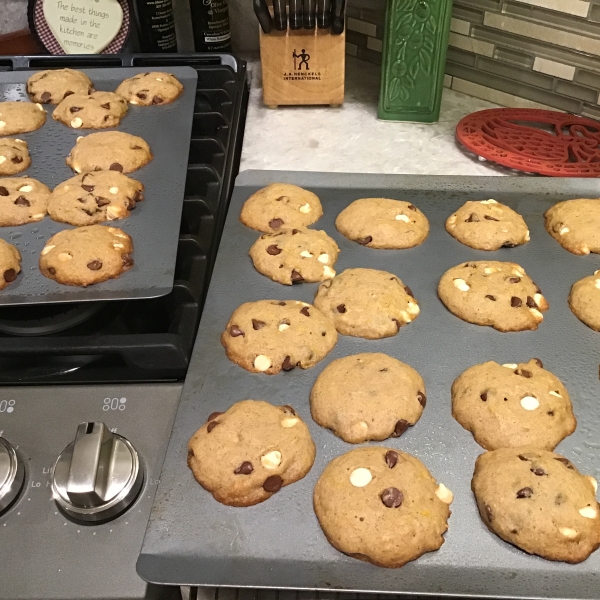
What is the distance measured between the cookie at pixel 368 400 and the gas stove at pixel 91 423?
233 mm

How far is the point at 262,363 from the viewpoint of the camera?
91 cm

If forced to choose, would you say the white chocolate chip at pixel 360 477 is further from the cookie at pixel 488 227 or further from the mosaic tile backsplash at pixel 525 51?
the mosaic tile backsplash at pixel 525 51

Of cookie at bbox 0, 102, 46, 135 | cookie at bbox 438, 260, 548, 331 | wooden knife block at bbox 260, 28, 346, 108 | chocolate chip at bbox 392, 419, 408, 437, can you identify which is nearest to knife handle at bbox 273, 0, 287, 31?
wooden knife block at bbox 260, 28, 346, 108

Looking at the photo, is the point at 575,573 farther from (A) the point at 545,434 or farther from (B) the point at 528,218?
(B) the point at 528,218

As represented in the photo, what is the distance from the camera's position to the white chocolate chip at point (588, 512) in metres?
0.72

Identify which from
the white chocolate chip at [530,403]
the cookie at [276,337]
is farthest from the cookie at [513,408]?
the cookie at [276,337]

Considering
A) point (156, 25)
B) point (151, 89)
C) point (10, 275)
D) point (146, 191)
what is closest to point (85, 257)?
point (10, 275)

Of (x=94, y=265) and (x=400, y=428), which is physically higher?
(x=94, y=265)

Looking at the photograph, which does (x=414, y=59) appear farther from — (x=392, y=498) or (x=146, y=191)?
(x=392, y=498)

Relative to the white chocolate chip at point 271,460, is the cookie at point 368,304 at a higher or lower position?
higher

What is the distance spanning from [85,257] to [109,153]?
34 centimetres

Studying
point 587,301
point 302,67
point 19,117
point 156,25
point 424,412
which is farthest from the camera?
point 156,25

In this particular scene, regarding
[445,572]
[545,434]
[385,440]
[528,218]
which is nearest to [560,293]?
[528,218]

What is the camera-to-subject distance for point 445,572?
70 cm
